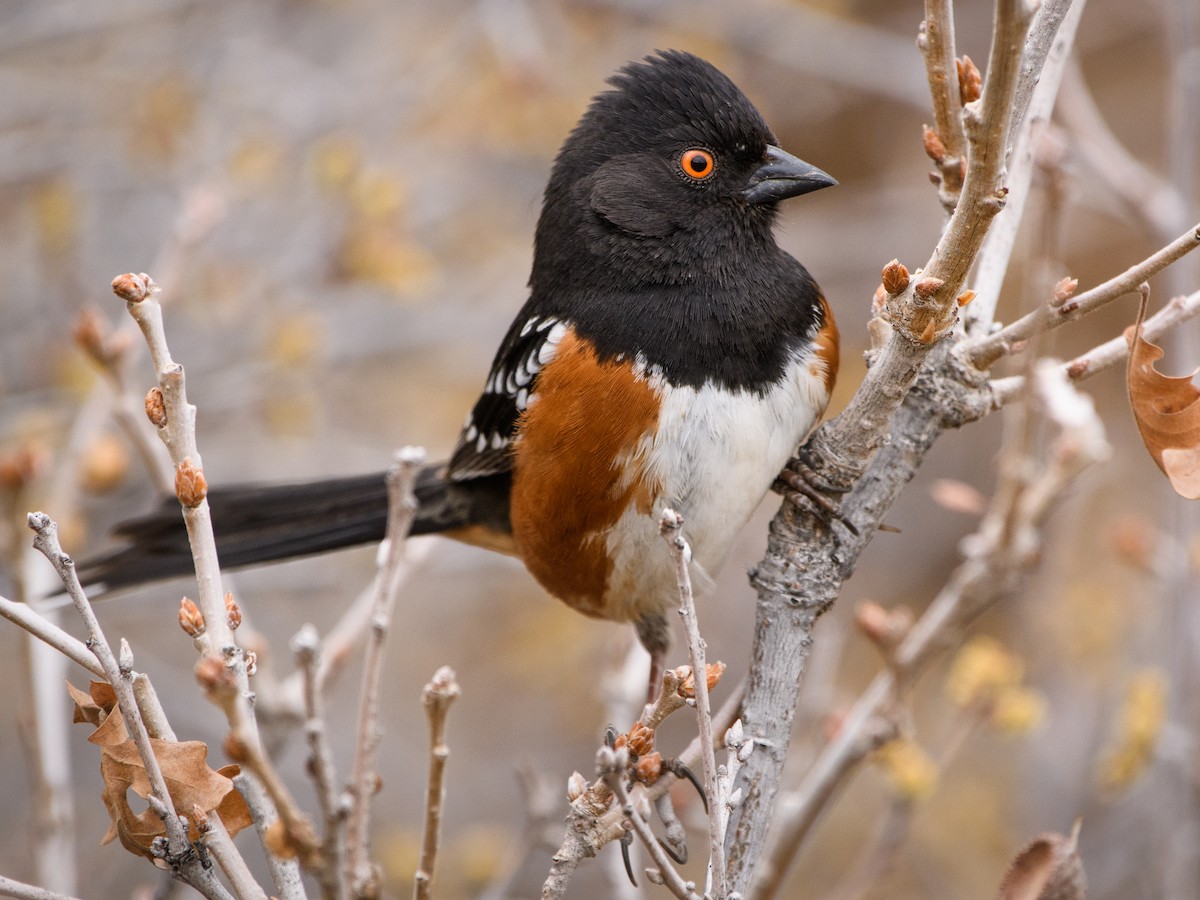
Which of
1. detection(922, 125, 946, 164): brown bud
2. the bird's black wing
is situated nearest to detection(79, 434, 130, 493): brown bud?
the bird's black wing

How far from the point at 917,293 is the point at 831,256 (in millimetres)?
3033

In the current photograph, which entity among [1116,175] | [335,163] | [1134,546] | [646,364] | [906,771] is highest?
[335,163]

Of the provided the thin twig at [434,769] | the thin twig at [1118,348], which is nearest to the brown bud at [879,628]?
the thin twig at [1118,348]

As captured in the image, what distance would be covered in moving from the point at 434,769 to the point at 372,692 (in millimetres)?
152

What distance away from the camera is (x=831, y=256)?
4.24m

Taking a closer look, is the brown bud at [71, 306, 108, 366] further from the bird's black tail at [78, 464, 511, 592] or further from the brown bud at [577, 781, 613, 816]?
the brown bud at [577, 781, 613, 816]

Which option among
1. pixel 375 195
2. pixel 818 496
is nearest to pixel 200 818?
pixel 818 496

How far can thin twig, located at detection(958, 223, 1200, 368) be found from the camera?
1.18 meters

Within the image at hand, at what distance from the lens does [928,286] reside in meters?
1.28

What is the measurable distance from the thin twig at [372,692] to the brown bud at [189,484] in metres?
0.23

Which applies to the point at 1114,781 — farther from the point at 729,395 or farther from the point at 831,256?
the point at 831,256

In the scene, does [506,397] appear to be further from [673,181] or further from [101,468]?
[101,468]

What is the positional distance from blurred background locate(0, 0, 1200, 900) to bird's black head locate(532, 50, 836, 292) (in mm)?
158

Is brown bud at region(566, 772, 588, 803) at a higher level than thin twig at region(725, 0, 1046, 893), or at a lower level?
lower
